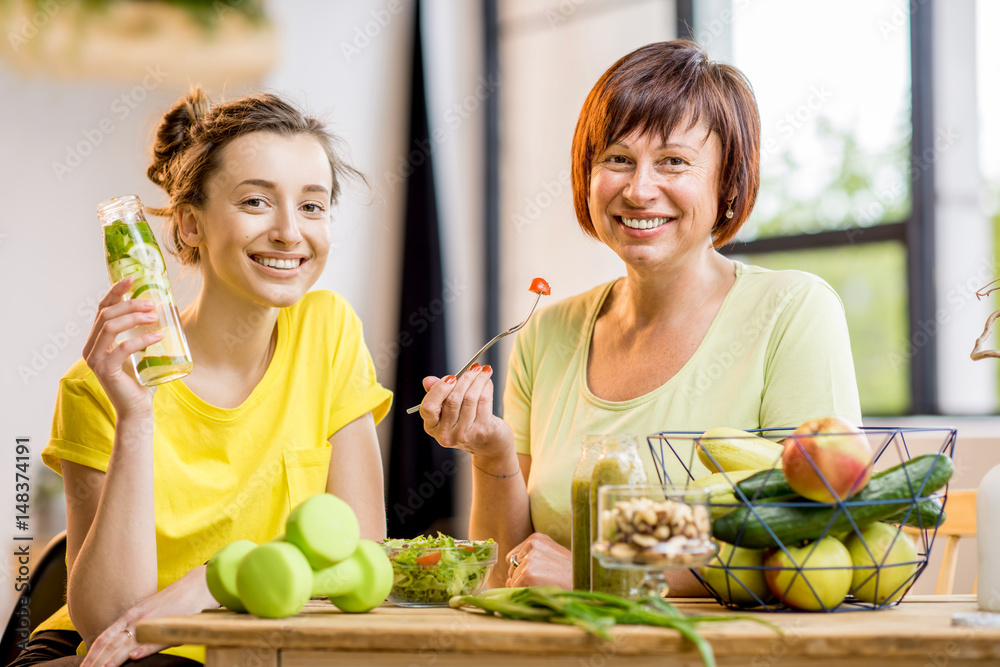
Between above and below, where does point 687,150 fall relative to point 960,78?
below

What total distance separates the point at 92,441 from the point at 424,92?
2656 mm

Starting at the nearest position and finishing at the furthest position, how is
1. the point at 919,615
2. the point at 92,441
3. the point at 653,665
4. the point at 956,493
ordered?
the point at 653,665 → the point at 919,615 → the point at 92,441 → the point at 956,493

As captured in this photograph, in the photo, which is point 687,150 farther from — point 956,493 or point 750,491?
point 956,493

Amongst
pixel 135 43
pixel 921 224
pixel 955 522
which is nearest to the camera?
pixel 955 522

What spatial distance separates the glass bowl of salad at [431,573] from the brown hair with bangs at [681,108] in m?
0.72

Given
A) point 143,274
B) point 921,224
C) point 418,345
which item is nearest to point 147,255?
point 143,274

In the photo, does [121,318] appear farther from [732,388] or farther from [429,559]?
[732,388]

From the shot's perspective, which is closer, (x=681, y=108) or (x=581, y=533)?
(x=581, y=533)

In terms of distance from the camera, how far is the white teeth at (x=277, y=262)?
142cm

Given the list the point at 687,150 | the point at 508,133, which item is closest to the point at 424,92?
the point at 508,133

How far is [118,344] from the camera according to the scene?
44.4 inches

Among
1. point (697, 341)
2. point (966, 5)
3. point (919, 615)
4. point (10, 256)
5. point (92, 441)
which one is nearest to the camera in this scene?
point (919, 615)

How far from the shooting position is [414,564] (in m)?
0.97

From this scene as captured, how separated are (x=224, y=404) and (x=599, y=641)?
899 millimetres
